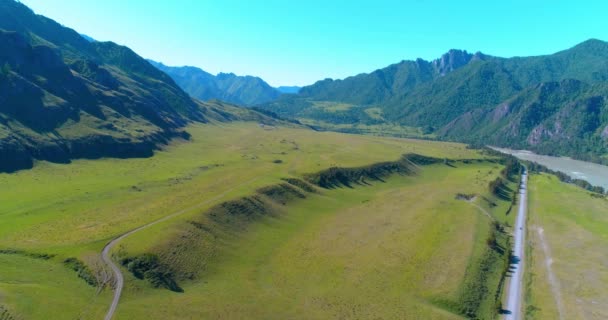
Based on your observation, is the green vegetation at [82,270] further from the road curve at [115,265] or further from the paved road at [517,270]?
the paved road at [517,270]

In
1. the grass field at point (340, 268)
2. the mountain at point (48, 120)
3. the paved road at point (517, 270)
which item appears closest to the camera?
the grass field at point (340, 268)

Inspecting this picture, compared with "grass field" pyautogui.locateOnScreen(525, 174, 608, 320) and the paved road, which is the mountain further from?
"grass field" pyautogui.locateOnScreen(525, 174, 608, 320)

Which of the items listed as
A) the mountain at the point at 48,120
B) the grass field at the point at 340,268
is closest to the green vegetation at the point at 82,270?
the grass field at the point at 340,268

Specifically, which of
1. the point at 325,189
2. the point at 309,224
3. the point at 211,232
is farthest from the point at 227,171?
the point at 211,232

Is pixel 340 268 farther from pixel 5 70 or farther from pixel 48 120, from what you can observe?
pixel 5 70

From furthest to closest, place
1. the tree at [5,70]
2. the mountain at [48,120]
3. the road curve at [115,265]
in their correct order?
1. the tree at [5,70]
2. the mountain at [48,120]
3. the road curve at [115,265]

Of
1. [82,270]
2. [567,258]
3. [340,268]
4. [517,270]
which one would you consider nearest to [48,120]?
[82,270]

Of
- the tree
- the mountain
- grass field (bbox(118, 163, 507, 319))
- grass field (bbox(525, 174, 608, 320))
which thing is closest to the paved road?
grass field (bbox(525, 174, 608, 320))
